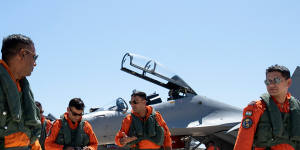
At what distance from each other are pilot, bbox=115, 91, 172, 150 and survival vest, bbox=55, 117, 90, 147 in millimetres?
635

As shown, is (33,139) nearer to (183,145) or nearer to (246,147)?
(246,147)

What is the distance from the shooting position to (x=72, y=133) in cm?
577

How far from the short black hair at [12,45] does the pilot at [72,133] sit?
10.0 feet

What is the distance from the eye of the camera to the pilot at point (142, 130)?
6160mm

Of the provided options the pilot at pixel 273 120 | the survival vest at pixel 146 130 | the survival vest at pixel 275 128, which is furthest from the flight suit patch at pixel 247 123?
the survival vest at pixel 146 130

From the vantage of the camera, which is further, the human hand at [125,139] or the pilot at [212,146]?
the pilot at [212,146]

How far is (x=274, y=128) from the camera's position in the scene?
3463 millimetres

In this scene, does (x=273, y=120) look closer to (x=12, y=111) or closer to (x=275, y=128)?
(x=275, y=128)

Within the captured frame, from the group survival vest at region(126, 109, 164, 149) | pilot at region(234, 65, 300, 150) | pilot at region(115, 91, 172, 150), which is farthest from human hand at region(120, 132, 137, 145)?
pilot at region(234, 65, 300, 150)

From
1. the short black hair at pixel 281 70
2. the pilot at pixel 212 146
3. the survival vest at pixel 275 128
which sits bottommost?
the pilot at pixel 212 146

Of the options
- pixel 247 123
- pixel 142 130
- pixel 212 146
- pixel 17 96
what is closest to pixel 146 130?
pixel 142 130

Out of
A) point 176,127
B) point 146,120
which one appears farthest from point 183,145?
point 146,120

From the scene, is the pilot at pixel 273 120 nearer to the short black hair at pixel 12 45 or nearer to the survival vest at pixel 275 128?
the survival vest at pixel 275 128

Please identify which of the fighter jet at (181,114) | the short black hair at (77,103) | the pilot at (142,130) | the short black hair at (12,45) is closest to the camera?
the short black hair at (12,45)
